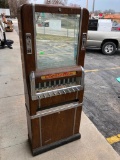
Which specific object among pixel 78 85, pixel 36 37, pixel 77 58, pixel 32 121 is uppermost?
pixel 36 37

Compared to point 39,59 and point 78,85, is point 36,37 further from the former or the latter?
point 78,85

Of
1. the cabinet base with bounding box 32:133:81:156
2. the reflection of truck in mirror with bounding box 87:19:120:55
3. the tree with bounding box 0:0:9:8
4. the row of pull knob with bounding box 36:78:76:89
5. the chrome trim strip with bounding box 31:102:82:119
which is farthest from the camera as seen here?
the tree with bounding box 0:0:9:8

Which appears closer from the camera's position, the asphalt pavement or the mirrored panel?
the mirrored panel

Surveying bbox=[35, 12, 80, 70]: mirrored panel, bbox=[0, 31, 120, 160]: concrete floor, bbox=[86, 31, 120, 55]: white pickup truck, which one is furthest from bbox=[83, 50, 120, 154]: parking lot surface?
bbox=[35, 12, 80, 70]: mirrored panel

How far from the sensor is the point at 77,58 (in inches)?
72.5

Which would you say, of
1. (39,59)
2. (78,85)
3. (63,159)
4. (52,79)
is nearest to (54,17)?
(39,59)

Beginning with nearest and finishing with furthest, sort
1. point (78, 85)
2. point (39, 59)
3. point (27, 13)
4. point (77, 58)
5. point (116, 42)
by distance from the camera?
point (27, 13)
point (39, 59)
point (77, 58)
point (78, 85)
point (116, 42)

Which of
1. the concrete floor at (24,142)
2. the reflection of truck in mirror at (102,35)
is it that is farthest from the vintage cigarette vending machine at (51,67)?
the reflection of truck in mirror at (102,35)

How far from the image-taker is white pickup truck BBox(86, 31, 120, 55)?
7.06 meters

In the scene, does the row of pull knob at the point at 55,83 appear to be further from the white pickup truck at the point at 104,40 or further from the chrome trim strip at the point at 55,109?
the white pickup truck at the point at 104,40

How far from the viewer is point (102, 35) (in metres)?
7.05

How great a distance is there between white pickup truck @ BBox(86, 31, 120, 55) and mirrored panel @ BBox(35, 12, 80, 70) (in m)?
5.60

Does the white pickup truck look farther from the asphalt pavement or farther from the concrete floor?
the concrete floor

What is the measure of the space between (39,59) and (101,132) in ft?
5.53
